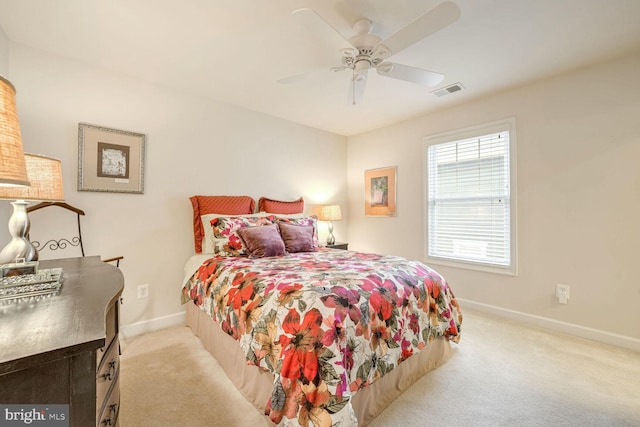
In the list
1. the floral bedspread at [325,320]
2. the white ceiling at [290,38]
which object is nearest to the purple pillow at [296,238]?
the floral bedspread at [325,320]

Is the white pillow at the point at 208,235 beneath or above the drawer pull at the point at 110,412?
above

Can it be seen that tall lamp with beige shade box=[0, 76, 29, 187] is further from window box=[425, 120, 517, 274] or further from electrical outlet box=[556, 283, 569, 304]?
electrical outlet box=[556, 283, 569, 304]

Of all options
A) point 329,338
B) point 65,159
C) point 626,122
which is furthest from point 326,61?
point 626,122

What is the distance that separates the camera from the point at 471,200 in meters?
3.30

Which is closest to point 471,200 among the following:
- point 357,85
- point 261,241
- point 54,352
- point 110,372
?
point 357,85

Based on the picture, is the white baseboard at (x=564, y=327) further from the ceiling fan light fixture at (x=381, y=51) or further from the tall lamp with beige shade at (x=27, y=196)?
the tall lamp with beige shade at (x=27, y=196)

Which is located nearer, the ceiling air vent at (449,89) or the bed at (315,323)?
the bed at (315,323)

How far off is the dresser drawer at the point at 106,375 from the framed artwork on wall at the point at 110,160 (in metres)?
1.91

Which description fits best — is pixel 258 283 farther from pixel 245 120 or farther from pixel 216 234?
pixel 245 120

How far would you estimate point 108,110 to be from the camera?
255 cm

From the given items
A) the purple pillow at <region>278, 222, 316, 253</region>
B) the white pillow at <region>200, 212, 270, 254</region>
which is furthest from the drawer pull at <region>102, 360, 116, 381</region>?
the purple pillow at <region>278, 222, 316, 253</region>

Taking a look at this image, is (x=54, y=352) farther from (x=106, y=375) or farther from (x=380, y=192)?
(x=380, y=192)

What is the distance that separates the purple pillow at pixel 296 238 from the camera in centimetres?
281

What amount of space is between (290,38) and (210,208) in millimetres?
1821
